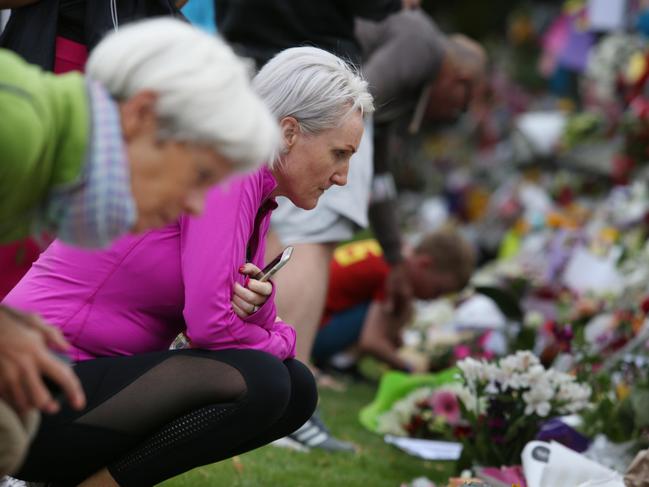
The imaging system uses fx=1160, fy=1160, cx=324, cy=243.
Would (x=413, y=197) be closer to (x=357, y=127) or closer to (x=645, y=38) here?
(x=645, y=38)

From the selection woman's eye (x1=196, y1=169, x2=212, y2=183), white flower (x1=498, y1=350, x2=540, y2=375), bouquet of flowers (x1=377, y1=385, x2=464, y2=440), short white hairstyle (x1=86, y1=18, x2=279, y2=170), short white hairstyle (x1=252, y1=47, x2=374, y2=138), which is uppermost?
short white hairstyle (x1=86, y1=18, x2=279, y2=170)

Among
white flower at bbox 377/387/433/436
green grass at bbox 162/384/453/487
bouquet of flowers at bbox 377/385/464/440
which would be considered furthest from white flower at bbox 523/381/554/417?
white flower at bbox 377/387/433/436

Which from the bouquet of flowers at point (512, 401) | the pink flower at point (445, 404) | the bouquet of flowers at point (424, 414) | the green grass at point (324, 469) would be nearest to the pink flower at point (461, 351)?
the bouquet of flowers at point (424, 414)

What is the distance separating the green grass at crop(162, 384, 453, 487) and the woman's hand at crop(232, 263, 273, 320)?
91cm

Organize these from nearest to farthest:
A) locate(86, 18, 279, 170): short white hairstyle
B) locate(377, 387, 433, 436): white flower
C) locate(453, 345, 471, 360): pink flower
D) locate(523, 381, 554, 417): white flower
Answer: locate(86, 18, 279, 170): short white hairstyle
locate(523, 381, 554, 417): white flower
locate(377, 387, 433, 436): white flower
locate(453, 345, 471, 360): pink flower

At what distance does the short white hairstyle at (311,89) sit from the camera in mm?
2631

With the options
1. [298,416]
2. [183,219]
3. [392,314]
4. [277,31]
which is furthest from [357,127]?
[392,314]

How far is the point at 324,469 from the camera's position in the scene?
12.4 ft

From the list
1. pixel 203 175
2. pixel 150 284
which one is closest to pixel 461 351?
pixel 150 284

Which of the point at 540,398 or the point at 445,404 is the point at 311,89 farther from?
the point at 445,404

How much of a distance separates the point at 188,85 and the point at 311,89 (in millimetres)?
930

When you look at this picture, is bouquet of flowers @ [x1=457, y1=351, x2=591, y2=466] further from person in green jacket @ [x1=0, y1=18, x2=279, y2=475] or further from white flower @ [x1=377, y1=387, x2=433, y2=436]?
person in green jacket @ [x1=0, y1=18, x2=279, y2=475]

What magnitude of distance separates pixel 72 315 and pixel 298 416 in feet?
1.89

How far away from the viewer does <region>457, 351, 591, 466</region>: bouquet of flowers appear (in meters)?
3.60
